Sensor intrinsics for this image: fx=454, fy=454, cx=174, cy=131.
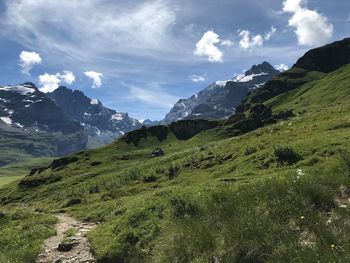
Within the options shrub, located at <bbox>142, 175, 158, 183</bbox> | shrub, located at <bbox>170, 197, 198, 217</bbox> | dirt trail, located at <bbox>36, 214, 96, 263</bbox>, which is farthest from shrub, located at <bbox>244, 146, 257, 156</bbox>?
shrub, located at <bbox>170, 197, 198, 217</bbox>

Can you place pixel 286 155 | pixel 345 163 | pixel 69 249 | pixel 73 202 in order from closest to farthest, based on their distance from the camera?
pixel 345 163 → pixel 69 249 → pixel 286 155 → pixel 73 202

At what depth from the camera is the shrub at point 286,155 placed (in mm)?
36219

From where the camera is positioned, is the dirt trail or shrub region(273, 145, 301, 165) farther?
shrub region(273, 145, 301, 165)

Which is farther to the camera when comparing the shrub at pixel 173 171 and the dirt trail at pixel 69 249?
the shrub at pixel 173 171

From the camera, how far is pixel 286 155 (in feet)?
123

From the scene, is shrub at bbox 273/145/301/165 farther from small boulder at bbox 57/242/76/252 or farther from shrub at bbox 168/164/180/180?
shrub at bbox 168/164/180/180

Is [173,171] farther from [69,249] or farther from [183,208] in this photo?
[183,208]

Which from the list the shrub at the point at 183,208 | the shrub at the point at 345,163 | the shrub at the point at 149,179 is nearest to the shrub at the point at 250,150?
the shrub at the point at 149,179

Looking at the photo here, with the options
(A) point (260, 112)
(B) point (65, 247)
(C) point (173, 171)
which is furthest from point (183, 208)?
(A) point (260, 112)

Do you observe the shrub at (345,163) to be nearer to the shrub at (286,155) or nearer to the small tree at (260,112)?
the shrub at (286,155)

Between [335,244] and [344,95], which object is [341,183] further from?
[344,95]

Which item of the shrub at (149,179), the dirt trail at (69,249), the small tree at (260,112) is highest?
the small tree at (260,112)

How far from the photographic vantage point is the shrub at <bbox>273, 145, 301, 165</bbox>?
119ft

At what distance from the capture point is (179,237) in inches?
622
